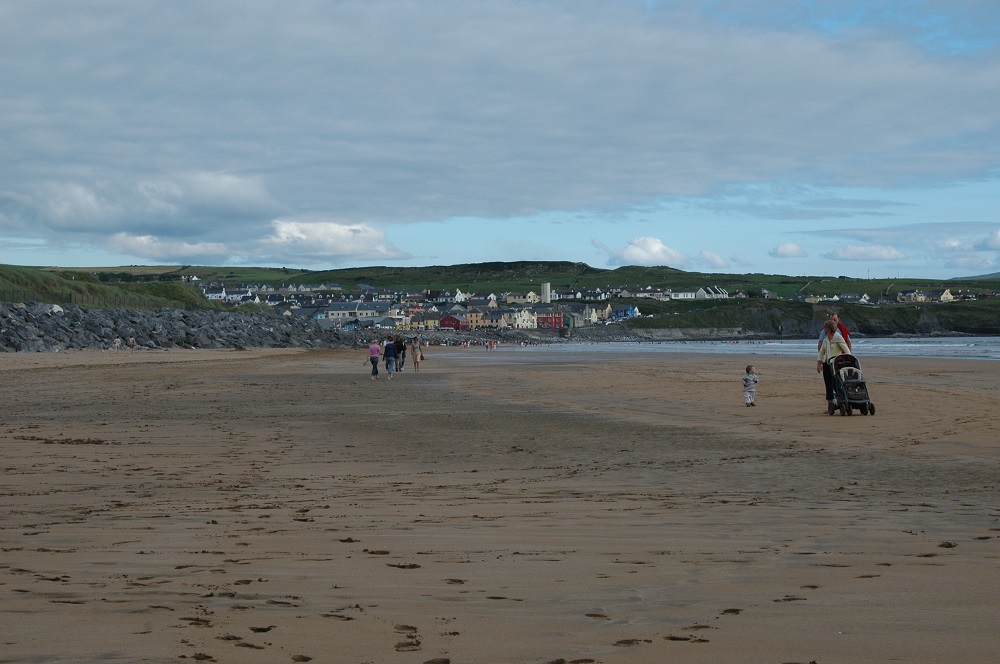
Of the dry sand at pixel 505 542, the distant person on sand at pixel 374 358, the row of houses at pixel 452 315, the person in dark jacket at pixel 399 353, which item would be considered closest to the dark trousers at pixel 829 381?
the dry sand at pixel 505 542

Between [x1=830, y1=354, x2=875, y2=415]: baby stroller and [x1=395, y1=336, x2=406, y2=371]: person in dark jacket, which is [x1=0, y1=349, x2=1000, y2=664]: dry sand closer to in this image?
[x1=830, y1=354, x2=875, y2=415]: baby stroller

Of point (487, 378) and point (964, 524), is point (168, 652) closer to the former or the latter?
point (964, 524)

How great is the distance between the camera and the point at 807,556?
5672 mm

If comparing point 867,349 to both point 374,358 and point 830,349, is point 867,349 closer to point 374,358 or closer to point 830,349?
point 374,358

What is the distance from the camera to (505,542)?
243 inches

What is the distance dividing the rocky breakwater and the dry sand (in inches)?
1449

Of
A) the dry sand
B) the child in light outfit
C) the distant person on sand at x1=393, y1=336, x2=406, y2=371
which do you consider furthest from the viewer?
the distant person on sand at x1=393, y1=336, x2=406, y2=371

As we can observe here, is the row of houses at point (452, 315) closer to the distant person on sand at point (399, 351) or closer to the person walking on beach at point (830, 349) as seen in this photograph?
the distant person on sand at point (399, 351)

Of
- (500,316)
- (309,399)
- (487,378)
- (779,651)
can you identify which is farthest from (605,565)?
(500,316)

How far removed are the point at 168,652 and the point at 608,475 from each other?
6.28 meters

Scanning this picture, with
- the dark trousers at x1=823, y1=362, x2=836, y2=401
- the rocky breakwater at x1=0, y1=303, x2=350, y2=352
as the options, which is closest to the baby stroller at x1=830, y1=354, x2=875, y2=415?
the dark trousers at x1=823, y1=362, x2=836, y2=401

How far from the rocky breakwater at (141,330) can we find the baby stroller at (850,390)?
4013 centimetres

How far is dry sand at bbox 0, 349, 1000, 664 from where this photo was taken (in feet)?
13.5

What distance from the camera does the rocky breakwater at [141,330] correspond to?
48.4m
